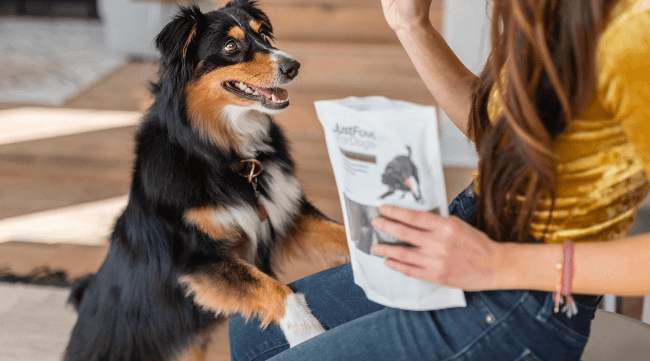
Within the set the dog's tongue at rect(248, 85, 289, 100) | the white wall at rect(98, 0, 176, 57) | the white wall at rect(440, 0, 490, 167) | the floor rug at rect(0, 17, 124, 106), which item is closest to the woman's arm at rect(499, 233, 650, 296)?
the dog's tongue at rect(248, 85, 289, 100)

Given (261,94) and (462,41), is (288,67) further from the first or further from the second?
(462,41)

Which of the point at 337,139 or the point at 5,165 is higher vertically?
the point at 337,139

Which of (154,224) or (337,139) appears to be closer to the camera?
(337,139)

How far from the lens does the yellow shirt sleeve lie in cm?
55

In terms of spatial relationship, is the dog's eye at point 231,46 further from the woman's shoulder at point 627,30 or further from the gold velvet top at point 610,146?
the woman's shoulder at point 627,30

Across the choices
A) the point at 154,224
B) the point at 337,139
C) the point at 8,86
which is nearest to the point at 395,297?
the point at 337,139

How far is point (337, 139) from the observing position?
0.70m

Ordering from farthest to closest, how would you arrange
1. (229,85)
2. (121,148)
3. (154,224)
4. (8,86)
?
(8,86) → (121,148) → (229,85) → (154,224)

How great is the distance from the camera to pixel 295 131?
3613 millimetres

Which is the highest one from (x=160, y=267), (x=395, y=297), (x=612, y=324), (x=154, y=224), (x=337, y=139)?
(x=337, y=139)

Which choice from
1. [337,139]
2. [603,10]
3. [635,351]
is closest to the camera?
[603,10]

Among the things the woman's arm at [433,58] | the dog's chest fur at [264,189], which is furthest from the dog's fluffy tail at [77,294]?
the woman's arm at [433,58]

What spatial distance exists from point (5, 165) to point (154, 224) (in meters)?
2.46

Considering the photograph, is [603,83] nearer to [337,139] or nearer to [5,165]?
[337,139]
